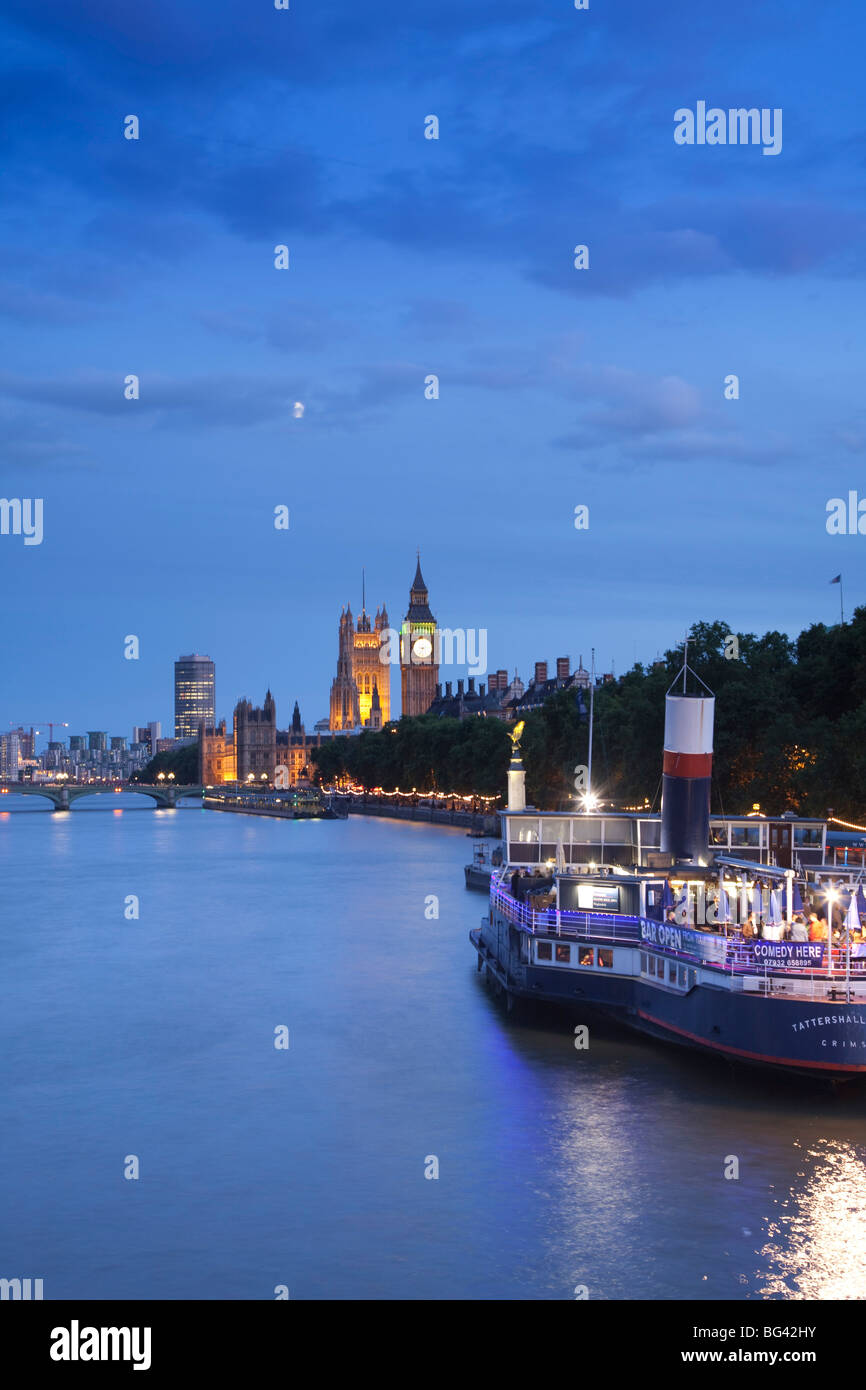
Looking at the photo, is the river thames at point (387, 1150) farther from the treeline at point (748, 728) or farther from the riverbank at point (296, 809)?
the riverbank at point (296, 809)

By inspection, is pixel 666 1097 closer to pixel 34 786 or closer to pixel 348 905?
pixel 348 905

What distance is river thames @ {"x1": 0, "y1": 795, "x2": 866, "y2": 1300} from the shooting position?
20.9 metres

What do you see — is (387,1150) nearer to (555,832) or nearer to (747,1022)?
(747,1022)

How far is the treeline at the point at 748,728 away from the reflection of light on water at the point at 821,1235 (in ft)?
115

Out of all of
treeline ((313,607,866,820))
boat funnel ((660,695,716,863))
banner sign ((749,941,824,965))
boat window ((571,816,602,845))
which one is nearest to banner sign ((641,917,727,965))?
banner sign ((749,941,824,965))

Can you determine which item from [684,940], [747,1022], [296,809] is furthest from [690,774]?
[296,809]

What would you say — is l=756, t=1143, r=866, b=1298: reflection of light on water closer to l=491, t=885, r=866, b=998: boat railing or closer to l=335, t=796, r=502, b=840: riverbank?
l=491, t=885, r=866, b=998: boat railing

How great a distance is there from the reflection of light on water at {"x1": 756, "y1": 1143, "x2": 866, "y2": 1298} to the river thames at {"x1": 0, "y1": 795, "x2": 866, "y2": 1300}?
50 mm

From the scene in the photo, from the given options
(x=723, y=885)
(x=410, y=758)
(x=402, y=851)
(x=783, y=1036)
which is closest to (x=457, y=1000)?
(x=723, y=885)

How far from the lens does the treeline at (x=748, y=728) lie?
63.3 meters

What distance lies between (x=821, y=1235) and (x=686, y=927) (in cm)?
1004
